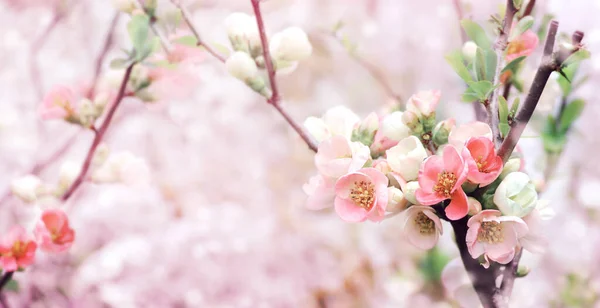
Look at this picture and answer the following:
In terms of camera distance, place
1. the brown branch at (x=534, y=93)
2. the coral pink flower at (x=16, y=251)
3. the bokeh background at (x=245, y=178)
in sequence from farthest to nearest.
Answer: the bokeh background at (x=245, y=178) → the coral pink flower at (x=16, y=251) → the brown branch at (x=534, y=93)

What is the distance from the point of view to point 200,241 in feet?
1.89

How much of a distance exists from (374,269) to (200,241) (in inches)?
7.5

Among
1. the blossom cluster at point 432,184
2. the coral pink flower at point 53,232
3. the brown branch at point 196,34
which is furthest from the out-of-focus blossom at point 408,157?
the coral pink flower at point 53,232

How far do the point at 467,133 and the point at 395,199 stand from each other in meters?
0.04

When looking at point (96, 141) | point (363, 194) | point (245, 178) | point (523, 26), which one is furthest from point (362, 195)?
point (245, 178)

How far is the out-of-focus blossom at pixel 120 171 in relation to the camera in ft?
1.27

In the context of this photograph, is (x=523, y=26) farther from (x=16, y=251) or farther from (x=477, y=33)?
(x=16, y=251)

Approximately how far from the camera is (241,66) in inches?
9.9

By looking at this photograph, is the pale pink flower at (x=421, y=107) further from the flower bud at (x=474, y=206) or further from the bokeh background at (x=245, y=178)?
the bokeh background at (x=245, y=178)

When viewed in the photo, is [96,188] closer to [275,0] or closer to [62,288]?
[62,288]

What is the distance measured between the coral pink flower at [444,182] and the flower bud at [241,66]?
10 centimetres

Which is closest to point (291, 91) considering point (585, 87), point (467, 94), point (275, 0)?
point (275, 0)

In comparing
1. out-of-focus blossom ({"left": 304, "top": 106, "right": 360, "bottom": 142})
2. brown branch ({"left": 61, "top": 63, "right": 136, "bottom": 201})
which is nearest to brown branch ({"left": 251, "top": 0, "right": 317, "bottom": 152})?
out-of-focus blossom ({"left": 304, "top": 106, "right": 360, "bottom": 142})

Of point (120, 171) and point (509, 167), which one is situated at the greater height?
point (509, 167)
